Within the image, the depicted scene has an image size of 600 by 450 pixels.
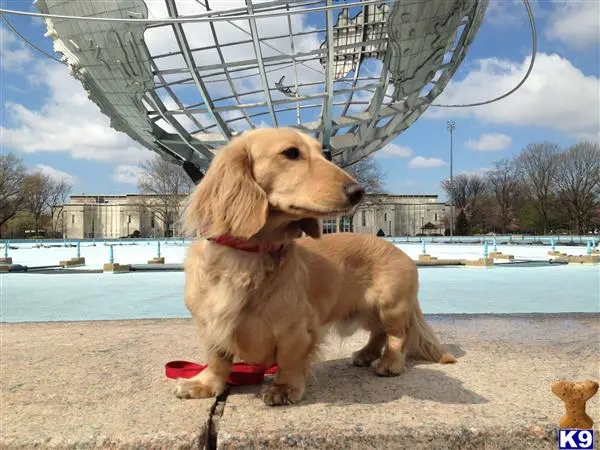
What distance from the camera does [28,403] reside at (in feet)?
5.47

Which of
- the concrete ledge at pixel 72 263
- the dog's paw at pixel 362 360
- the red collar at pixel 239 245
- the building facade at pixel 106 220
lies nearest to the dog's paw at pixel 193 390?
the red collar at pixel 239 245

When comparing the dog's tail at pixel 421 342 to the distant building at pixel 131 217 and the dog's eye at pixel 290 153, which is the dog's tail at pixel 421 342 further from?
the distant building at pixel 131 217

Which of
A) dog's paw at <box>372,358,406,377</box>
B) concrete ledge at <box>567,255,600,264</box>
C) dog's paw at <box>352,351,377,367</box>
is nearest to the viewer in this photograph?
dog's paw at <box>372,358,406,377</box>

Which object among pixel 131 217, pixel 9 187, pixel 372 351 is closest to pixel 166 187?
pixel 9 187

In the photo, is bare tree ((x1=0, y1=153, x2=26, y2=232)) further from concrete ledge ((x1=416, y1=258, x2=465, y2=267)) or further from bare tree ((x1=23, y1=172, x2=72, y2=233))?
concrete ledge ((x1=416, y1=258, x2=465, y2=267))

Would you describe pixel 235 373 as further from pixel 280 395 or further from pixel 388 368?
pixel 388 368

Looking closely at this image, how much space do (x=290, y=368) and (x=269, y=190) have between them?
602 millimetres

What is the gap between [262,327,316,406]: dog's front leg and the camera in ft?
5.24

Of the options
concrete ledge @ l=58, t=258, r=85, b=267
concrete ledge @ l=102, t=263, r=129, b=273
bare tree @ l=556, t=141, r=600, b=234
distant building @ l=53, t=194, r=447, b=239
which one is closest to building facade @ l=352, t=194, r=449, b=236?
distant building @ l=53, t=194, r=447, b=239

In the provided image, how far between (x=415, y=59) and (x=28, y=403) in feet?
19.4

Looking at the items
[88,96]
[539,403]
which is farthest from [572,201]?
[539,403]

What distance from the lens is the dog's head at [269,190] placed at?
4.73 ft

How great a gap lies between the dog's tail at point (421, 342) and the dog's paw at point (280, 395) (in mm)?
830

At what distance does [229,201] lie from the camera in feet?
5.02
